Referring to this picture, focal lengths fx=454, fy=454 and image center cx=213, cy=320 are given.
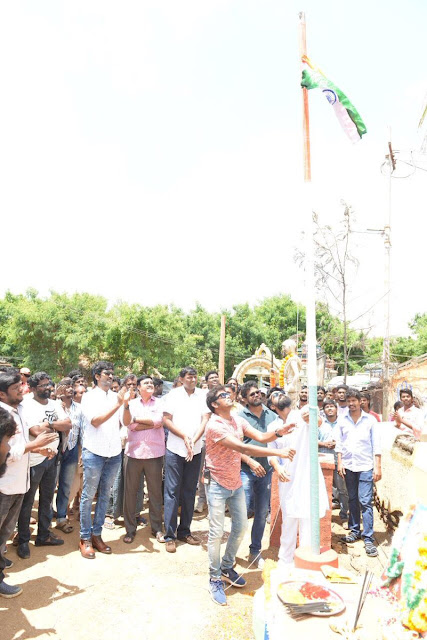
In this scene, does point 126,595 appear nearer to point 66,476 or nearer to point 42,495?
point 42,495

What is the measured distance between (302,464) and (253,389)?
97cm

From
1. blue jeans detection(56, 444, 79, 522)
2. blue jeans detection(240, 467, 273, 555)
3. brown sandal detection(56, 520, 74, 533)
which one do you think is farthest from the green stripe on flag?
brown sandal detection(56, 520, 74, 533)

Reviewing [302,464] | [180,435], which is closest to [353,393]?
[302,464]

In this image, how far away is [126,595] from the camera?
13.9ft

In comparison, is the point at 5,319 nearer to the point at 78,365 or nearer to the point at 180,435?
the point at 78,365

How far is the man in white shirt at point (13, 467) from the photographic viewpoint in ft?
13.0

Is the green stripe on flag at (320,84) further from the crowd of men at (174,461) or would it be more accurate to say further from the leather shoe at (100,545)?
the leather shoe at (100,545)

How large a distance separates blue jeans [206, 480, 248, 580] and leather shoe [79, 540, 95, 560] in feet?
4.85

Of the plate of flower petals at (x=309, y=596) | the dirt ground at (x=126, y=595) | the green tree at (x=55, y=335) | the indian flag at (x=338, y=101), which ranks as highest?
the indian flag at (x=338, y=101)

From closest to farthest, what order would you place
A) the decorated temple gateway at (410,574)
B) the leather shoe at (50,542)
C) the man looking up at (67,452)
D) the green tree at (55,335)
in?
1. the decorated temple gateway at (410,574)
2. the leather shoe at (50,542)
3. the man looking up at (67,452)
4. the green tree at (55,335)

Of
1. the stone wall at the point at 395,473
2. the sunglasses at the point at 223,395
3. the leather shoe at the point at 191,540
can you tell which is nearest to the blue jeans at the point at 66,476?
the leather shoe at the point at 191,540

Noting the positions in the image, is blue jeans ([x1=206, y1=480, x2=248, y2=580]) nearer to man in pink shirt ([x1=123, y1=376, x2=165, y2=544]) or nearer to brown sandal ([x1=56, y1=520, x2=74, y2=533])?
man in pink shirt ([x1=123, y1=376, x2=165, y2=544])

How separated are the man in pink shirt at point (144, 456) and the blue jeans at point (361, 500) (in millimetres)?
2456

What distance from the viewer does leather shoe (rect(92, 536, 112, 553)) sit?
5109mm
